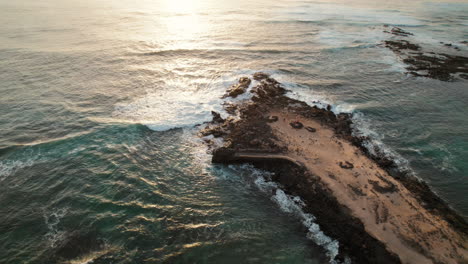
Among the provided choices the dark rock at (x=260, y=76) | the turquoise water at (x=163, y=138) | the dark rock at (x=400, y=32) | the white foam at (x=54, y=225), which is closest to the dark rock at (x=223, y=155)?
the turquoise water at (x=163, y=138)

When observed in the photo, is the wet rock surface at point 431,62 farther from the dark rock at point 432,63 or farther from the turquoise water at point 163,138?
the turquoise water at point 163,138

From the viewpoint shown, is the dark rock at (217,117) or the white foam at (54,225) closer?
the white foam at (54,225)

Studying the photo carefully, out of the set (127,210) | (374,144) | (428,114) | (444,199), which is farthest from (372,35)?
(127,210)

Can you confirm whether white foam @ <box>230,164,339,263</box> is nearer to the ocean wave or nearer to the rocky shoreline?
the rocky shoreline

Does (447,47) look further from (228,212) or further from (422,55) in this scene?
(228,212)

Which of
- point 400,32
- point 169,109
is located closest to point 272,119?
point 169,109

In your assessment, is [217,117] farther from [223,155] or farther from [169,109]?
[223,155]
